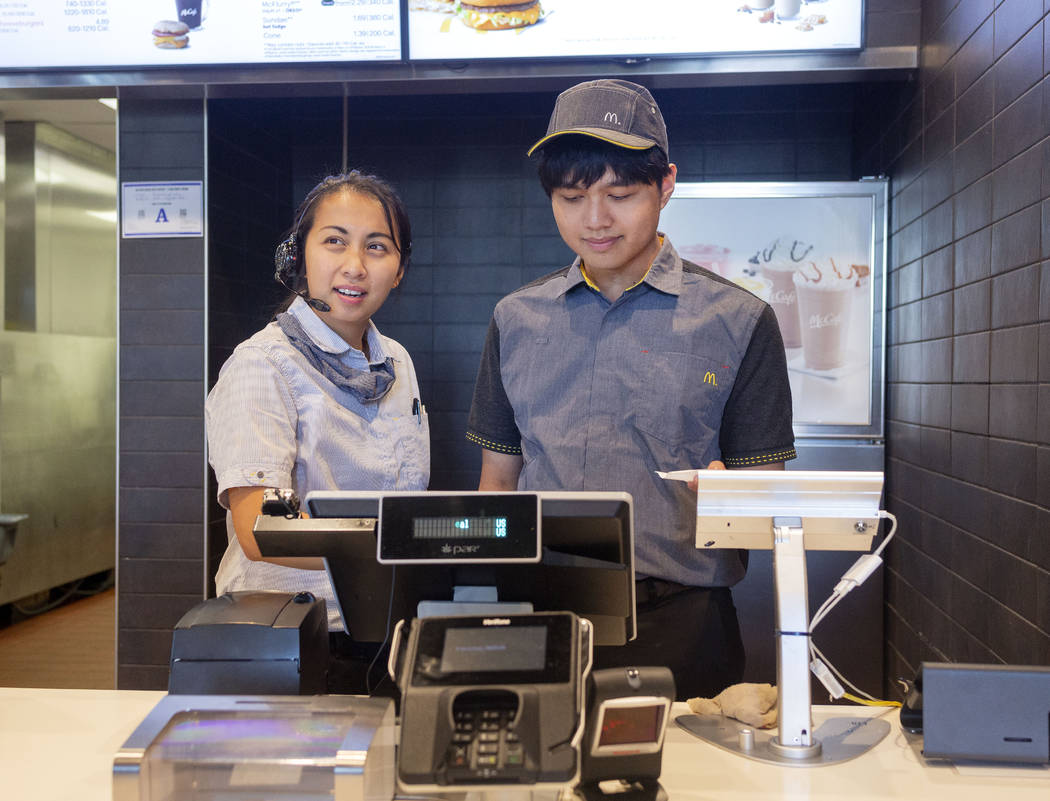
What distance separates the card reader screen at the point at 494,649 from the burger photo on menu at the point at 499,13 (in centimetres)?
221

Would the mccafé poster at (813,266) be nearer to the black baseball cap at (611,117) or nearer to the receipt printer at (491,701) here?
the black baseball cap at (611,117)

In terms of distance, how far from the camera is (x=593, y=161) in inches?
65.6

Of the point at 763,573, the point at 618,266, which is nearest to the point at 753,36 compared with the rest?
the point at 618,266

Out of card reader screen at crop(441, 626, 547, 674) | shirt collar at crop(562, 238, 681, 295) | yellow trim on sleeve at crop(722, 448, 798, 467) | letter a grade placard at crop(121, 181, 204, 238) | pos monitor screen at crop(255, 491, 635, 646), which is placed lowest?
card reader screen at crop(441, 626, 547, 674)

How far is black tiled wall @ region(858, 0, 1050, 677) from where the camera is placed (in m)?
1.92

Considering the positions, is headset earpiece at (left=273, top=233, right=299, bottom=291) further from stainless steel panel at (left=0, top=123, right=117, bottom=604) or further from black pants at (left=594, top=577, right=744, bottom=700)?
stainless steel panel at (left=0, top=123, right=117, bottom=604)

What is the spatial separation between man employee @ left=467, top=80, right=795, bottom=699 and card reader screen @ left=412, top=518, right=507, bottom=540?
64 cm

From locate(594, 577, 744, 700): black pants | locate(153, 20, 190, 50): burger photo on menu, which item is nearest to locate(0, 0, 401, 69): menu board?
locate(153, 20, 190, 50): burger photo on menu

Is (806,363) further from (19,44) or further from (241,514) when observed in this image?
(19,44)

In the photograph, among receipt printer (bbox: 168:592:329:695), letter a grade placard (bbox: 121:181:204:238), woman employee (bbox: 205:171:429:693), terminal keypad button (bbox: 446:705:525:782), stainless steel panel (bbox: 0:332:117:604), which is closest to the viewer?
terminal keypad button (bbox: 446:705:525:782)

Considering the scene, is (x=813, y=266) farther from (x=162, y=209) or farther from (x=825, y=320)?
(x=162, y=209)

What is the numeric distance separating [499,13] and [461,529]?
2148 mm

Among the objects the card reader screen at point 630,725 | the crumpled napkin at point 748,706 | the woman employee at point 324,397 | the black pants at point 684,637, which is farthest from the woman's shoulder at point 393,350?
the card reader screen at point 630,725

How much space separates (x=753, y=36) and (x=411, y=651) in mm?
2281
